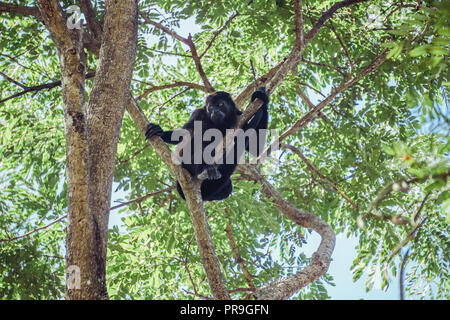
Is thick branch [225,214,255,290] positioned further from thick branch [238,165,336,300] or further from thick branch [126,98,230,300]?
thick branch [126,98,230,300]

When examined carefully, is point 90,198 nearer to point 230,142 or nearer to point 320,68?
point 230,142

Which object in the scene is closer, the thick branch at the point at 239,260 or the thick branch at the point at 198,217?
the thick branch at the point at 198,217

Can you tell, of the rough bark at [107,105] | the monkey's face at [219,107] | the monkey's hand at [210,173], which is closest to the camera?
the rough bark at [107,105]

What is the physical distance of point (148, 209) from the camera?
239 inches

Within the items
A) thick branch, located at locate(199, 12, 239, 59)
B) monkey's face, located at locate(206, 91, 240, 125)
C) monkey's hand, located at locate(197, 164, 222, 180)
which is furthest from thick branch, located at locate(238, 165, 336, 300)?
thick branch, located at locate(199, 12, 239, 59)

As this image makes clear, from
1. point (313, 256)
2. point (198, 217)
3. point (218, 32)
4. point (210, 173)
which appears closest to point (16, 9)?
point (218, 32)

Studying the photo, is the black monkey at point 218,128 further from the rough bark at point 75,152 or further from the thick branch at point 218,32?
the rough bark at point 75,152

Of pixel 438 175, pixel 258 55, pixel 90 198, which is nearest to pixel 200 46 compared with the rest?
pixel 258 55

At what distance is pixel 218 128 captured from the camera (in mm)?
5758

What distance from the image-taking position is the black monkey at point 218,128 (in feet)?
14.9

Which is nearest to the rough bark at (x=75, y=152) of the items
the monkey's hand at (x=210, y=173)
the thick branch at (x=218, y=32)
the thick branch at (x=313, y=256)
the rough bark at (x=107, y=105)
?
the rough bark at (x=107, y=105)

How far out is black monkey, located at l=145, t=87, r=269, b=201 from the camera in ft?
14.9

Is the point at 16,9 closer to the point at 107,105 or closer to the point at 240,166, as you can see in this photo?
the point at 107,105
